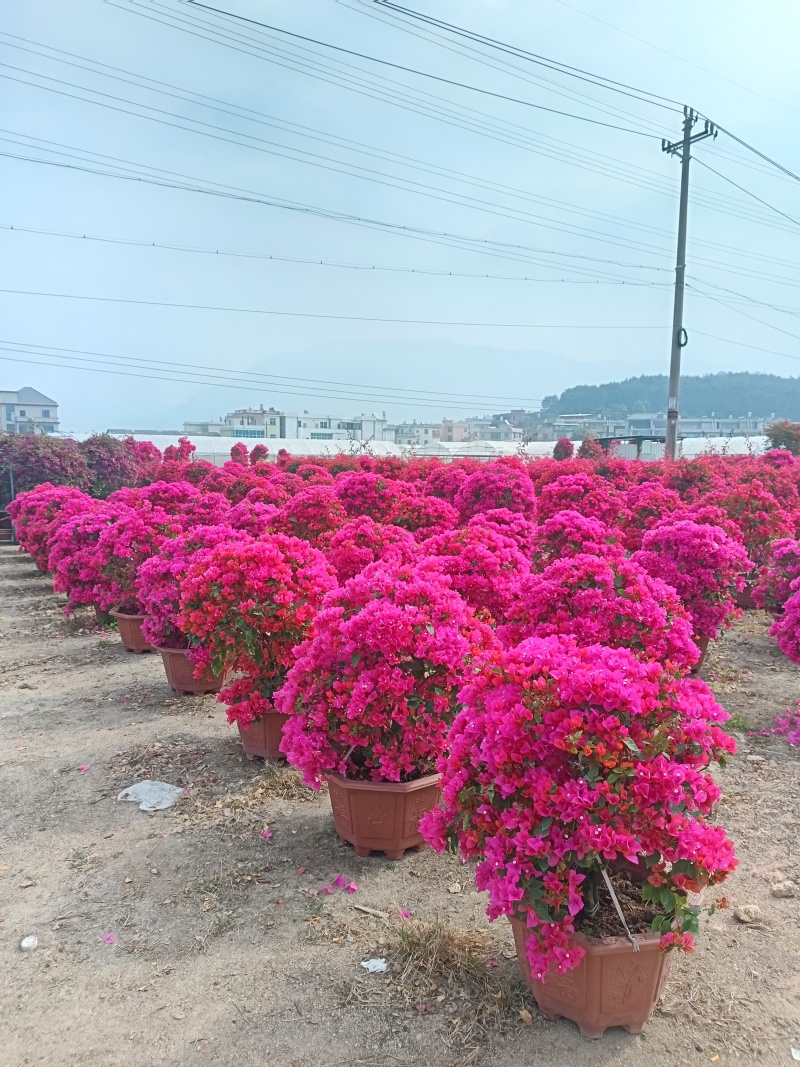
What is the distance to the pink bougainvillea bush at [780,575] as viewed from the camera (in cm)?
529

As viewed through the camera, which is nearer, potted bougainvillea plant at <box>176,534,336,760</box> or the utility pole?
potted bougainvillea plant at <box>176,534,336,760</box>

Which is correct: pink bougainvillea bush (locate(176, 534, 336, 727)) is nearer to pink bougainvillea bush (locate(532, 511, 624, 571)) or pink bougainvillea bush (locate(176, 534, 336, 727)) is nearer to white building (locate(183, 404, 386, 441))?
pink bougainvillea bush (locate(532, 511, 624, 571))

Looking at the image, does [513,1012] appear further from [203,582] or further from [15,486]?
[15,486]

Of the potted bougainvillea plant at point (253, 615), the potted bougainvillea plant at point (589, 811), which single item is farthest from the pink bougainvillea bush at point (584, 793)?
the potted bougainvillea plant at point (253, 615)

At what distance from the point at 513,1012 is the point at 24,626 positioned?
660cm

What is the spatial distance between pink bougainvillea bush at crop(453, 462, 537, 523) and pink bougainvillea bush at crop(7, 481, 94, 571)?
4.45 meters

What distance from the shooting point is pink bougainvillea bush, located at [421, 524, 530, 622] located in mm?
4125

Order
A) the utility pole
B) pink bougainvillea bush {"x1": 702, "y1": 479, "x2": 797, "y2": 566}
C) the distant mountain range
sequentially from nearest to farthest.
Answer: pink bougainvillea bush {"x1": 702, "y1": 479, "x2": 797, "y2": 566} → the utility pole → the distant mountain range

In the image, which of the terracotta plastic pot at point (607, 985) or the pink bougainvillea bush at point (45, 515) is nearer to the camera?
the terracotta plastic pot at point (607, 985)

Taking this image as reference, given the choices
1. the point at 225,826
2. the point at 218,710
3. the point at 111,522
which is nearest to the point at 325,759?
the point at 225,826

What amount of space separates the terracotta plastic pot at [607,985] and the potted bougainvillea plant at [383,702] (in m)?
0.84

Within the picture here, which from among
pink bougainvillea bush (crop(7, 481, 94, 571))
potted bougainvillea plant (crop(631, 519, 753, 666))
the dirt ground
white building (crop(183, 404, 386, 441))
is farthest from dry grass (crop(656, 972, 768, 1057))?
white building (crop(183, 404, 386, 441))

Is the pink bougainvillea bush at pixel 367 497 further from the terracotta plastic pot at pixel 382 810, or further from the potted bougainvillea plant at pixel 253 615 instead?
the terracotta plastic pot at pixel 382 810

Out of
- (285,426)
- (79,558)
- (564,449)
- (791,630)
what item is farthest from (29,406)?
(791,630)
